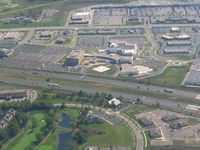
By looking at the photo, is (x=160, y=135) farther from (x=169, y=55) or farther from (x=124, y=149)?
(x=169, y=55)

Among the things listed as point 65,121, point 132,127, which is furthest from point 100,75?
point 132,127

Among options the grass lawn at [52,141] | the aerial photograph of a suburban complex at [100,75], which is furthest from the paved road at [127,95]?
the grass lawn at [52,141]

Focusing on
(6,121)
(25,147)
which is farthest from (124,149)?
(6,121)

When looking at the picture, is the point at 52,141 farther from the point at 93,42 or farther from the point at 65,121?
the point at 93,42

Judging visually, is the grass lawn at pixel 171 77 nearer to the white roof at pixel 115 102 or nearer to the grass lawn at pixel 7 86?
the white roof at pixel 115 102

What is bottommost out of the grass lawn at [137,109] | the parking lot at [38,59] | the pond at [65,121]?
the pond at [65,121]

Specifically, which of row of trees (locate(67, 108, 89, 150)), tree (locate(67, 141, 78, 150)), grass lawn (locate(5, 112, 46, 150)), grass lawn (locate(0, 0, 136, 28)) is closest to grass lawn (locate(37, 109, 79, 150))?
row of trees (locate(67, 108, 89, 150))
